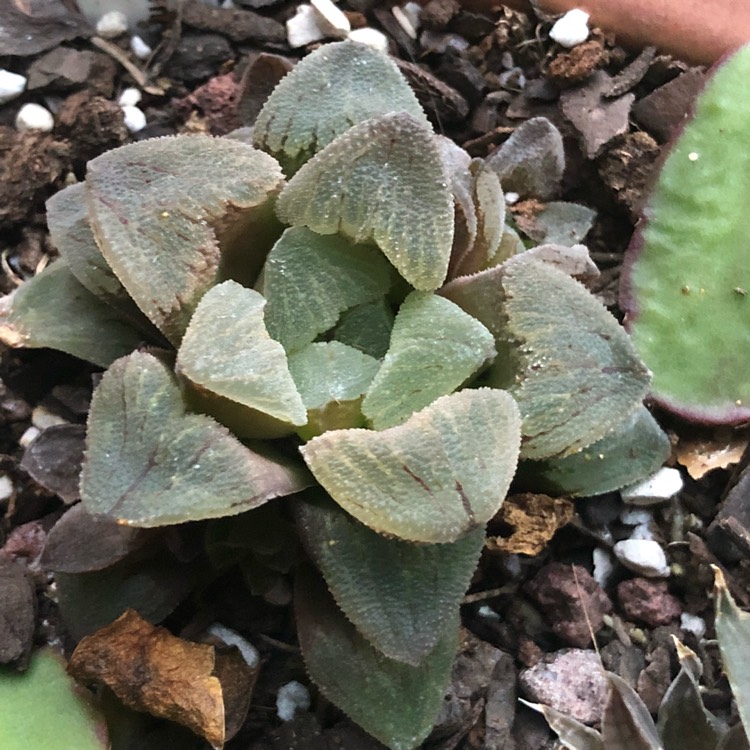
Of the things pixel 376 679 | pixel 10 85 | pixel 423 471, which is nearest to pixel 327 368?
pixel 423 471

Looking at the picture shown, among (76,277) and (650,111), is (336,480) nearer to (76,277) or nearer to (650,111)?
(76,277)

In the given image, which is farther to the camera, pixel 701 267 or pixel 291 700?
pixel 701 267

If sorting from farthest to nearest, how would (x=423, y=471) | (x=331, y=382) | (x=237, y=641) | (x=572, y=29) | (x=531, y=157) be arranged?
1. (x=572, y=29)
2. (x=531, y=157)
3. (x=237, y=641)
4. (x=331, y=382)
5. (x=423, y=471)

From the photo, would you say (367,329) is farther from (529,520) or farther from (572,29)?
(572,29)

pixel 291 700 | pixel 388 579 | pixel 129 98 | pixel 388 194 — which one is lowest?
pixel 291 700

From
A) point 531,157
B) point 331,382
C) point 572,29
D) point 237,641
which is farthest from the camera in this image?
point 572,29

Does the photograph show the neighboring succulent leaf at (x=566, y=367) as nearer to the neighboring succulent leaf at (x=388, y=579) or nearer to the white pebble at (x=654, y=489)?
the neighboring succulent leaf at (x=388, y=579)

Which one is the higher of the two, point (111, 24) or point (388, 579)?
point (111, 24)
